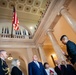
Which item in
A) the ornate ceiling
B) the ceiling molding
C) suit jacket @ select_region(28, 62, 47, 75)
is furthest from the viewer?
the ornate ceiling

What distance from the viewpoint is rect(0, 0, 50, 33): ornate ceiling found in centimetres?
1221

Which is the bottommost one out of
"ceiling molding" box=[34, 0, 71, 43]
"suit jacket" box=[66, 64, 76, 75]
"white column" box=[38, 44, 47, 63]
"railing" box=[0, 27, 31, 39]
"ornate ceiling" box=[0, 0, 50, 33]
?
"suit jacket" box=[66, 64, 76, 75]

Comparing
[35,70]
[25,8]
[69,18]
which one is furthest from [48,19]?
[35,70]

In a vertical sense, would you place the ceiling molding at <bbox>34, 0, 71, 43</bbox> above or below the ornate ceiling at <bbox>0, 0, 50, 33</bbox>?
below

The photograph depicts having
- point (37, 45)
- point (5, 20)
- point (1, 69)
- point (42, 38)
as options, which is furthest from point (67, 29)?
point (1, 69)

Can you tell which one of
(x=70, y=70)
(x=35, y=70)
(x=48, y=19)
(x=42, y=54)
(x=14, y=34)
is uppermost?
(x=14, y=34)

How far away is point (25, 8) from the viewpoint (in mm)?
12984

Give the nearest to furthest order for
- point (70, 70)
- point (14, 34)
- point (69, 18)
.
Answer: point (70, 70) < point (69, 18) < point (14, 34)

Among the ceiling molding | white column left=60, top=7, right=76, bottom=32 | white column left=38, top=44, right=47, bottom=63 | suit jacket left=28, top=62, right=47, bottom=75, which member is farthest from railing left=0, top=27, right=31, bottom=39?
suit jacket left=28, top=62, right=47, bottom=75

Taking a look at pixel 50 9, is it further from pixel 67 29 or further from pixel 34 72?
pixel 34 72

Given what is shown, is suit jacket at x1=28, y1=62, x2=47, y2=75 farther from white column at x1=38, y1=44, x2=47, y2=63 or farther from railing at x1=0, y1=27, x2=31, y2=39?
railing at x1=0, y1=27, x2=31, y2=39

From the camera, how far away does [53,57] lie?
12.0 metres

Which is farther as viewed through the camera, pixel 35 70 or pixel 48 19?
pixel 48 19

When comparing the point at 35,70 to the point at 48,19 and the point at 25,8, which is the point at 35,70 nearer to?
the point at 48,19
